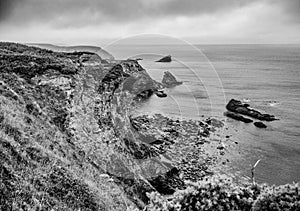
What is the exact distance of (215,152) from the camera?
32344mm

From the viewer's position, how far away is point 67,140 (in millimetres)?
16797

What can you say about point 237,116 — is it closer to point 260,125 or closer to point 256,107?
point 260,125

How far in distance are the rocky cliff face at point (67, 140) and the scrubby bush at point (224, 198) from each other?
448cm

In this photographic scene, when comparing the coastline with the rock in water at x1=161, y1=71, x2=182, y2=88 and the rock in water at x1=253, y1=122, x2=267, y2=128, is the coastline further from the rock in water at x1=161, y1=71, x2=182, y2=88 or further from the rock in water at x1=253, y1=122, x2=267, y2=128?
the rock in water at x1=161, y1=71, x2=182, y2=88

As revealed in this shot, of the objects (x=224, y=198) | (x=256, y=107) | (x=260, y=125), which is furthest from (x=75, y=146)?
(x=256, y=107)

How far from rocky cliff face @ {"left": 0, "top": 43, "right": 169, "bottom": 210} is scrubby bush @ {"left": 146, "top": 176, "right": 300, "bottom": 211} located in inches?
177

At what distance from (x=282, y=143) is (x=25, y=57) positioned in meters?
31.9

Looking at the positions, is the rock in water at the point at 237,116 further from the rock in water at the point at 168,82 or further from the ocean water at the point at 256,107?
the rock in water at the point at 168,82

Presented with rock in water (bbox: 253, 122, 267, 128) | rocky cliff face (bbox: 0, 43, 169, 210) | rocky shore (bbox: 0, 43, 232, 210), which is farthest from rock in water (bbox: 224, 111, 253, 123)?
rocky cliff face (bbox: 0, 43, 169, 210)

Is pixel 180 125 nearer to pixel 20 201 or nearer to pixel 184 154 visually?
pixel 184 154

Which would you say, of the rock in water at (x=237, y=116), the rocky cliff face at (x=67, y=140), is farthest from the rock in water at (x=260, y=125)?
the rocky cliff face at (x=67, y=140)

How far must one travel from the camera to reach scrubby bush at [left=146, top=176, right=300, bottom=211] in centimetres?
655

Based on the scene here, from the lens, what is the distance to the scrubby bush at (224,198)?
6.55m

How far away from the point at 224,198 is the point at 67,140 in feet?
39.6
